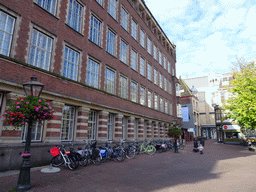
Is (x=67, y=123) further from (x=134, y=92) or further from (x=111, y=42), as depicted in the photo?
(x=134, y=92)

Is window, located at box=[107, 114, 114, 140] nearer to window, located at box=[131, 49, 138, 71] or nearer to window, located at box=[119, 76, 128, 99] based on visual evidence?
window, located at box=[119, 76, 128, 99]

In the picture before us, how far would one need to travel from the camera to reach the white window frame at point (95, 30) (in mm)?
15776

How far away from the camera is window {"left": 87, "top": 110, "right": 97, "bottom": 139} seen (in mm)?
14417

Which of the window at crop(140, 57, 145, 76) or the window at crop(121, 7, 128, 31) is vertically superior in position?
the window at crop(121, 7, 128, 31)

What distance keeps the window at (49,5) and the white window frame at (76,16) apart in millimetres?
1288

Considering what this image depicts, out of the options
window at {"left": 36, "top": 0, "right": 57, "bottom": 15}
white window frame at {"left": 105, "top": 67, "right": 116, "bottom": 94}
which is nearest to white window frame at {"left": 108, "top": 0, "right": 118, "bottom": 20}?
white window frame at {"left": 105, "top": 67, "right": 116, "bottom": 94}

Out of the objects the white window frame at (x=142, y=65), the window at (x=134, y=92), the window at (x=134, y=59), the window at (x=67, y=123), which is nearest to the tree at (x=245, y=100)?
the white window frame at (x=142, y=65)

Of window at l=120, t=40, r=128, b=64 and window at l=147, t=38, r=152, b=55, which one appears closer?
window at l=120, t=40, r=128, b=64

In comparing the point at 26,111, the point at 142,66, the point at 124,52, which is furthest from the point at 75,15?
the point at 142,66

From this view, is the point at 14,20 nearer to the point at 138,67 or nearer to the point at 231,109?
the point at 138,67

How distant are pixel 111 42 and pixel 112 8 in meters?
3.97

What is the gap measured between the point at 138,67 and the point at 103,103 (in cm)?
979

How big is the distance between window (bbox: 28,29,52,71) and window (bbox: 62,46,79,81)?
1357 mm

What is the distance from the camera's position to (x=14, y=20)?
9.80 meters
